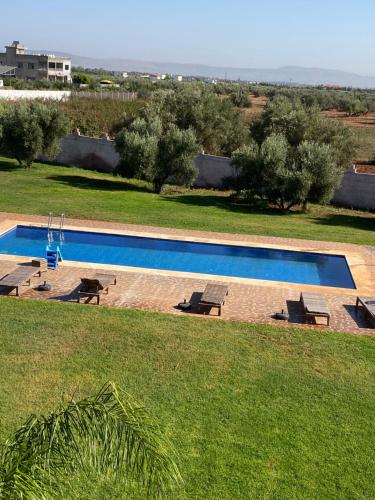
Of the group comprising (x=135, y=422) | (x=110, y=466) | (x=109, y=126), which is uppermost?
(x=135, y=422)

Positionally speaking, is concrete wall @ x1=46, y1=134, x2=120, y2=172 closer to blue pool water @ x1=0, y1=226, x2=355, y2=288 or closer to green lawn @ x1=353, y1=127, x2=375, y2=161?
blue pool water @ x1=0, y1=226, x2=355, y2=288

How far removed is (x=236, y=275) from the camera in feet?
58.9

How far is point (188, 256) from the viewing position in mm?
19562

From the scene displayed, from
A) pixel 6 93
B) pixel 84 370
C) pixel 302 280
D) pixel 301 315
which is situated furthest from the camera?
pixel 6 93

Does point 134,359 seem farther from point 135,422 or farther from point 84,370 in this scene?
point 135,422

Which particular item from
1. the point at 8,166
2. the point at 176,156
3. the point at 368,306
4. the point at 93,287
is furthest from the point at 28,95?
the point at 368,306

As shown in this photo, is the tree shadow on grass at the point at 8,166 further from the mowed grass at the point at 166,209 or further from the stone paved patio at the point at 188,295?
the stone paved patio at the point at 188,295

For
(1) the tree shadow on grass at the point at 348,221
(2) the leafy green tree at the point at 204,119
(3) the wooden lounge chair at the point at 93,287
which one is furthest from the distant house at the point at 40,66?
(3) the wooden lounge chair at the point at 93,287

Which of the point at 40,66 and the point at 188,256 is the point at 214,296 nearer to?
the point at 188,256

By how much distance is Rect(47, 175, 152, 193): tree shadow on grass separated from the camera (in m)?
29.1

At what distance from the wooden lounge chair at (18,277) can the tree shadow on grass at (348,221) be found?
13436 mm

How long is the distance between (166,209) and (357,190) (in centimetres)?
965

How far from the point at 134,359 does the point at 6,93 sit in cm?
4514

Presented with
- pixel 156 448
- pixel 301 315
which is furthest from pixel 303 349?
pixel 156 448
